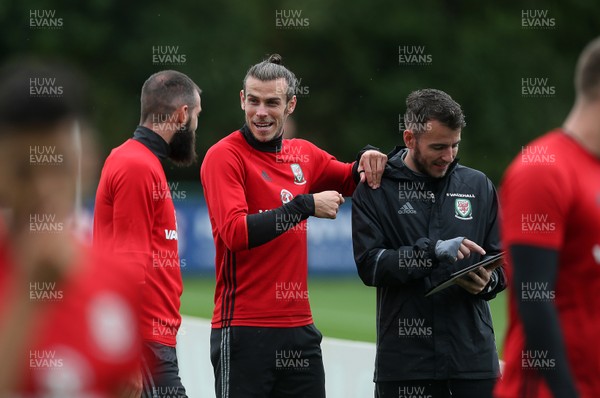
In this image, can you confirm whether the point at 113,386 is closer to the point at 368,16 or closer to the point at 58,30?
the point at 58,30

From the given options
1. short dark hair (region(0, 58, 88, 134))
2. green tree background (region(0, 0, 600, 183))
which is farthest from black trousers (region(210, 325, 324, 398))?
green tree background (region(0, 0, 600, 183))

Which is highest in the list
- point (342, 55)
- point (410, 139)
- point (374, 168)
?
point (342, 55)

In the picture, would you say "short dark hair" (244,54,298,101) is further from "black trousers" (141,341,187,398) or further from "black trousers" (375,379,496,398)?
"black trousers" (375,379,496,398)

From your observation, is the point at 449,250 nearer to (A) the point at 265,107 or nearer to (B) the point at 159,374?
(A) the point at 265,107

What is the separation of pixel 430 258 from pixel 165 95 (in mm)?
1763

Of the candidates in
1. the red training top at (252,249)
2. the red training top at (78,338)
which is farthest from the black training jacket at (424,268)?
the red training top at (78,338)

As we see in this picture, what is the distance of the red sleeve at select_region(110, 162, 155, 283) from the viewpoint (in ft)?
16.7

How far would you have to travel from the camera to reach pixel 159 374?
5.26 meters

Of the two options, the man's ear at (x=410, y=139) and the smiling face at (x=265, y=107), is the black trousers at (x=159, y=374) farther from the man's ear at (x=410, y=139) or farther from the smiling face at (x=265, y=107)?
the man's ear at (x=410, y=139)

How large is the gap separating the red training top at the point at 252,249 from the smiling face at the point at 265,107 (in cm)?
10

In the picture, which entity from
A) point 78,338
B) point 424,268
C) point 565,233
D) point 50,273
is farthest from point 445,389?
point 50,273

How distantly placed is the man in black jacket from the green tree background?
2108 centimetres

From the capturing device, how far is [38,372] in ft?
6.69

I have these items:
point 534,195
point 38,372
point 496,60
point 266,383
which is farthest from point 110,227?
point 496,60
